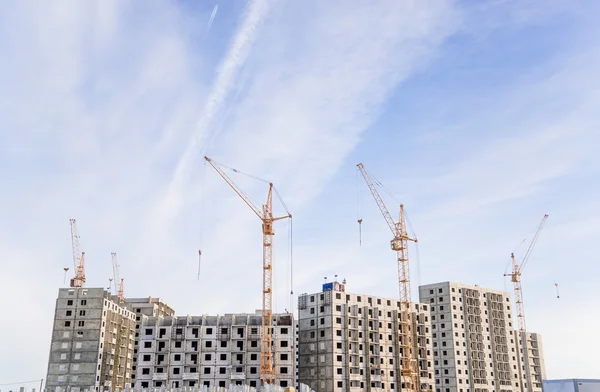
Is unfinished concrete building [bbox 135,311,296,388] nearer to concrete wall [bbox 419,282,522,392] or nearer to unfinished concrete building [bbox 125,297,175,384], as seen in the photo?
unfinished concrete building [bbox 125,297,175,384]

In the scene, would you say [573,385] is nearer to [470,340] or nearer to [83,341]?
[83,341]

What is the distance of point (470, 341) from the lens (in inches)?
7111

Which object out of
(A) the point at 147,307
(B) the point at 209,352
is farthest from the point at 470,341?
(A) the point at 147,307

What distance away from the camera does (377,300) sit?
14938cm

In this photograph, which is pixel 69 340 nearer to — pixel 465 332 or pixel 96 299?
pixel 96 299

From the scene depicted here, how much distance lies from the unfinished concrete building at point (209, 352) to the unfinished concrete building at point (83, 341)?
1288cm

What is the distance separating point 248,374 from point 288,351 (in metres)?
9.92

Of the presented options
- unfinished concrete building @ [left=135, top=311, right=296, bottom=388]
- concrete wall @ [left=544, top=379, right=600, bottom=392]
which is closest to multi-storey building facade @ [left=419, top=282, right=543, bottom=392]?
unfinished concrete building @ [left=135, top=311, right=296, bottom=388]

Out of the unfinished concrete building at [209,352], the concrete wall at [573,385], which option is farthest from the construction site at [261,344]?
the concrete wall at [573,385]

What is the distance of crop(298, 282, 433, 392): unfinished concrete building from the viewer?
13488 cm

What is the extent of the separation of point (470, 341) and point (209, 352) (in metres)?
87.1

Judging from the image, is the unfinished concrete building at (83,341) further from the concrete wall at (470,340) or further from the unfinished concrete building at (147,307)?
the concrete wall at (470,340)

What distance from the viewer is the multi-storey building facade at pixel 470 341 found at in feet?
577

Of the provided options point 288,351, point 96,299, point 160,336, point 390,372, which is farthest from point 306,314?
point 96,299
